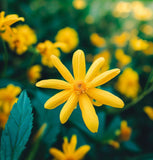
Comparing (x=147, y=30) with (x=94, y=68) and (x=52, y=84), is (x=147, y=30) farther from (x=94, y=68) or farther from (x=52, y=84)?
(x=52, y=84)

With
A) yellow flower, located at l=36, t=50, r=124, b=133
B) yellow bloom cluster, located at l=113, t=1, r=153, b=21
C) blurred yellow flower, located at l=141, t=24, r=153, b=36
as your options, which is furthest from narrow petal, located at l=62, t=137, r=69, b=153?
yellow bloom cluster, located at l=113, t=1, r=153, b=21

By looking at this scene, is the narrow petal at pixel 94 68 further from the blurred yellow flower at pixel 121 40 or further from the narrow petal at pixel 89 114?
the blurred yellow flower at pixel 121 40

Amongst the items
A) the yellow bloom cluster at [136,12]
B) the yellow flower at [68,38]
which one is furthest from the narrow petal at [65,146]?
the yellow bloom cluster at [136,12]

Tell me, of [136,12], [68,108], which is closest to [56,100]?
[68,108]

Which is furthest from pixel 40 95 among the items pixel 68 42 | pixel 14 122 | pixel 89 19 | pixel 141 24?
pixel 141 24

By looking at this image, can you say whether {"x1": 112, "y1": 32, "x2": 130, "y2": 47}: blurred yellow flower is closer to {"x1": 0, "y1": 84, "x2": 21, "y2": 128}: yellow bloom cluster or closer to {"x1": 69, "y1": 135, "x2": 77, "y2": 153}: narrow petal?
{"x1": 0, "y1": 84, "x2": 21, "y2": 128}: yellow bloom cluster

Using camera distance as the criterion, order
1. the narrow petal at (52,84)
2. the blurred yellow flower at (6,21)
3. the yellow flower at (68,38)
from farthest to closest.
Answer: the yellow flower at (68,38) → the blurred yellow flower at (6,21) → the narrow petal at (52,84)

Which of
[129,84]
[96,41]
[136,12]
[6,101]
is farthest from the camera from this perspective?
[136,12]

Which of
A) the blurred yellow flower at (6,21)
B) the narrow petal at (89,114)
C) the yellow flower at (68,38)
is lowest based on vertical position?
the narrow petal at (89,114)
